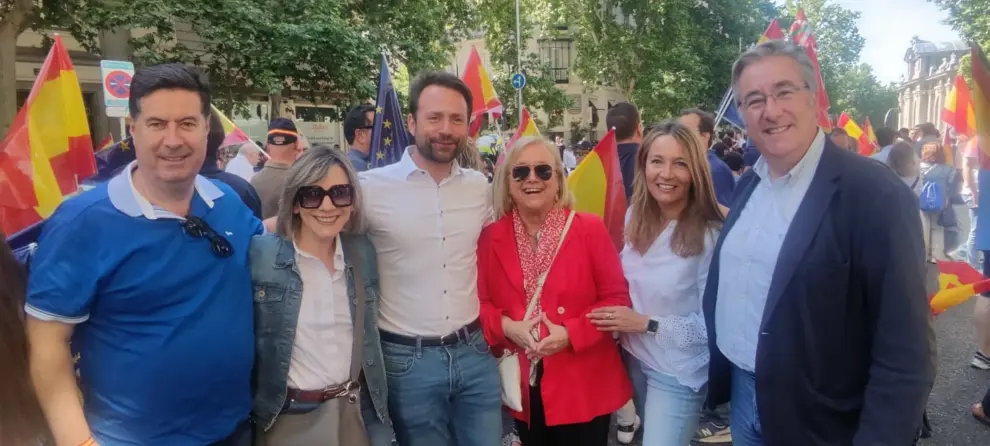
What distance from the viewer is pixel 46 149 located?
13.8 ft

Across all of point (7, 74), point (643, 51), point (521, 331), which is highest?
point (643, 51)

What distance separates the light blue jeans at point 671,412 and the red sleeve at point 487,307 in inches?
28.2

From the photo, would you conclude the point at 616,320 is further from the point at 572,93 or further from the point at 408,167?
the point at 572,93

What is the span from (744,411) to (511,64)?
27.7 m

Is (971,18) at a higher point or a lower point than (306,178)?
→ higher

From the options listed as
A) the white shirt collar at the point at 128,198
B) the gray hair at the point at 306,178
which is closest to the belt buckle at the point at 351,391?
the gray hair at the point at 306,178

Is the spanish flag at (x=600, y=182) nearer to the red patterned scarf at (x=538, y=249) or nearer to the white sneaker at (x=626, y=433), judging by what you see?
the white sneaker at (x=626, y=433)

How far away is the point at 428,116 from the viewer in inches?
111

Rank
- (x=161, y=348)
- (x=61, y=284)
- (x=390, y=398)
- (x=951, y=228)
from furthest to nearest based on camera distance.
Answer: (x=951, y=228) < (x=390, y=398) < (x=161, y=348) < (x=61, y=284)

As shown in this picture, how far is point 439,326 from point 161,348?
1.12m

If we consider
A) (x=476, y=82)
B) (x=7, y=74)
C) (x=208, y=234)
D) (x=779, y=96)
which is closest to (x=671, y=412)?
(x=779, y=96)

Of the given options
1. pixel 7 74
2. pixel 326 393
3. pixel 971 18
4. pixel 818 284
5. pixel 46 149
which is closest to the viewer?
pixel 818 284

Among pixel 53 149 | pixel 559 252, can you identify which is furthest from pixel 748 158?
pixel 53 149

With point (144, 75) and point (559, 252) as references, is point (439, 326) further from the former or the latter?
point (144, 75)
